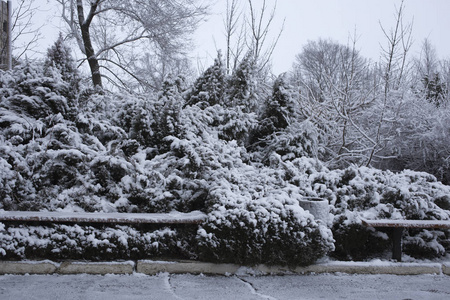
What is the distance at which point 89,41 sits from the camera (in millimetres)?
16766

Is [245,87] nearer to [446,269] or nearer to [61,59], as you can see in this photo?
[61,59]

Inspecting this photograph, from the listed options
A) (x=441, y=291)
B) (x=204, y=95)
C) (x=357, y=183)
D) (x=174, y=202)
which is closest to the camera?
(x=441, y=291)

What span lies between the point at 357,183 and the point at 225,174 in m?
1.78

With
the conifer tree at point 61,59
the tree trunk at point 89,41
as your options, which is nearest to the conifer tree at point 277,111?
the conifer tree at point 61,59

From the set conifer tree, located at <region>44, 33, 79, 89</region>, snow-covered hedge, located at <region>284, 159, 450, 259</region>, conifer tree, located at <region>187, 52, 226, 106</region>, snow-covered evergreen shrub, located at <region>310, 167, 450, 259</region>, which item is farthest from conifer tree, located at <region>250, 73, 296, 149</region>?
conifer tree, located at <region>44, 33, 79, 89</region>

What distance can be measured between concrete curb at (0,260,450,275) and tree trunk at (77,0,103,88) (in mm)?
12921

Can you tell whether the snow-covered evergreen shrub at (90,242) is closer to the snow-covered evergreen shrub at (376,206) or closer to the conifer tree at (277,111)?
the snow-covered evergreen shrub at (376,206)

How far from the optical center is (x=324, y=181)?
5.79 meters

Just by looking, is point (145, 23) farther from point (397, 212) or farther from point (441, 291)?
point (441, 291)

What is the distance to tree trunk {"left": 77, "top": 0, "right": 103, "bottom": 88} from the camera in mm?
16172

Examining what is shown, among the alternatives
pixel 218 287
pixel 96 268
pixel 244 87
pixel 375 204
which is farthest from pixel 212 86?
pixel 218 287

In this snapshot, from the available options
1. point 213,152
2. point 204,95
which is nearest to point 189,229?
point 213,152

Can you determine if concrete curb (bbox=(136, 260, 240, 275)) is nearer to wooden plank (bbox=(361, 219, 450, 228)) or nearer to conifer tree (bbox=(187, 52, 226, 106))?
wooden plank (bbox=(361, 219, 450, 228))

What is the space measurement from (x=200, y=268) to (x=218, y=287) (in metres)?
0.46
